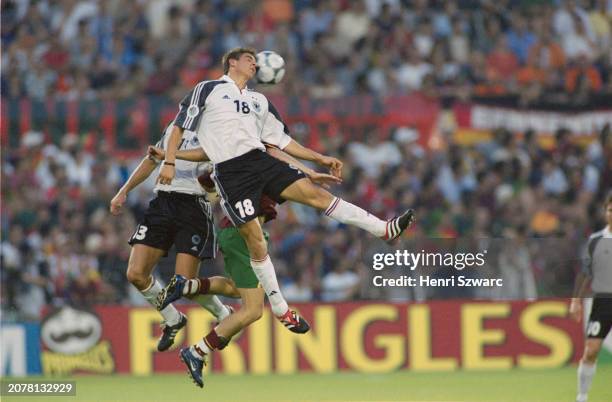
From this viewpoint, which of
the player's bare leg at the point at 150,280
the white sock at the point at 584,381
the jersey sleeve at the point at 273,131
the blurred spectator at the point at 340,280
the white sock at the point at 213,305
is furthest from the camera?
the blurred spectator at the point at 340,280

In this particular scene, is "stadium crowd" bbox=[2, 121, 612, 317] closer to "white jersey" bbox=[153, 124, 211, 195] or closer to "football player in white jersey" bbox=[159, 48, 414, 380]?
"white jersey" bbox=[153, 124, 211, 195]

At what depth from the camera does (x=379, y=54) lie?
2091cm

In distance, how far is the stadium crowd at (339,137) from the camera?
54.3 ft

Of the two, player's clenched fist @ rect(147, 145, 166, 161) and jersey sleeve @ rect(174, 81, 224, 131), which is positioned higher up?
jersey sleeve @ rect(174, 81, 224, 131)

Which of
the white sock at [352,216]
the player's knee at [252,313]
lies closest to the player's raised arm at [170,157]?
the white sock at [352,216]

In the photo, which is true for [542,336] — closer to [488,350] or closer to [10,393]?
[488,350]

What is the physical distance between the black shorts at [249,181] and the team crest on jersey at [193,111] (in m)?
0.46

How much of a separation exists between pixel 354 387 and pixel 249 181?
14.3 feet

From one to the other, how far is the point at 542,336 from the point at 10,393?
6208 mm

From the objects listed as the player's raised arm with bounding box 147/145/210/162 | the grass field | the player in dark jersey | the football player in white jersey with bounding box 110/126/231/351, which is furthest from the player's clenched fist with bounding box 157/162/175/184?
the player in dark jersey

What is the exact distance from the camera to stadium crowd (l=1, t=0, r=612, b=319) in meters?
16.6

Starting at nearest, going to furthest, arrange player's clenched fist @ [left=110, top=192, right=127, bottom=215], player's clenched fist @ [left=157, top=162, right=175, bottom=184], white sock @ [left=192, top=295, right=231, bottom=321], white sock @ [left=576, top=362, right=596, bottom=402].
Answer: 1. player's clenched fist @ [left=157, top=162, right=175, bottom=184]
2. player's clenched fist @ [left=110, top=192, right=127, bottom=215]
3. white sock @ [left=192, top=295, right=231, bottom=321]
4. white sock @ [left=576, top=362, right=596, bottom=402]

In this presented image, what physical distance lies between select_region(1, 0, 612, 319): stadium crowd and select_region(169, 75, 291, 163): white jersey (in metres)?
4.10

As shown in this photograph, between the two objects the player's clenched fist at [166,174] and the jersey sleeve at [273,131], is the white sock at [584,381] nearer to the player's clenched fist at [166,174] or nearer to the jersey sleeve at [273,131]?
the jersey sleeve at [273,131]
